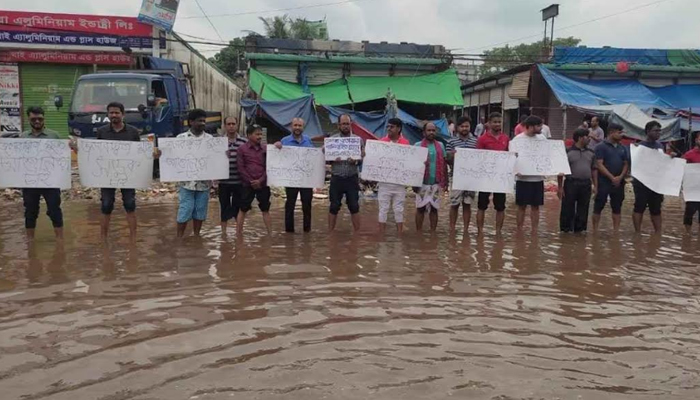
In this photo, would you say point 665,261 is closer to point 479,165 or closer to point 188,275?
point 479,165

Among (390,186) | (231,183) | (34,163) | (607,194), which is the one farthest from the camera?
(607,194)

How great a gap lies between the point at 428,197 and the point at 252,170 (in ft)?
7.58

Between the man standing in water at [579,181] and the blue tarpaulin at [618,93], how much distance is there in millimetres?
11234

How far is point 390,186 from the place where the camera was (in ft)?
25.6

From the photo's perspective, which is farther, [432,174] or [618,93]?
[618,93]

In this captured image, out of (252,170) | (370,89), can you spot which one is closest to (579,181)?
(252,170)

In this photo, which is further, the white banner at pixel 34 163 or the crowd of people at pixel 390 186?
the crowd of people at pixel 390 186

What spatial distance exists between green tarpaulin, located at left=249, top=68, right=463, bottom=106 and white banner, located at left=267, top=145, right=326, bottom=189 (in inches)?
467

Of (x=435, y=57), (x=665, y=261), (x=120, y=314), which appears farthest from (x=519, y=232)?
(x=435, y=57)

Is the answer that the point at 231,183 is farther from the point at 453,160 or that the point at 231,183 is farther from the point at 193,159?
the point at 453,160

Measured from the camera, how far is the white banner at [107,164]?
7.01m

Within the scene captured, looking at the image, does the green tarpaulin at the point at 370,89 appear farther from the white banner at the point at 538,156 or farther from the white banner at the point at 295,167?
the white banner at the point at 538,156

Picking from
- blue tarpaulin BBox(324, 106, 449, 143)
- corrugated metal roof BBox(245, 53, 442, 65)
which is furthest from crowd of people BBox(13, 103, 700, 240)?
corrugated metal roof BBox(245, 53, 442, 65)

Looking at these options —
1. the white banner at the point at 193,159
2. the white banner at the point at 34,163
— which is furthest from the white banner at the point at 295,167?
the white banner at the point at 34,163
